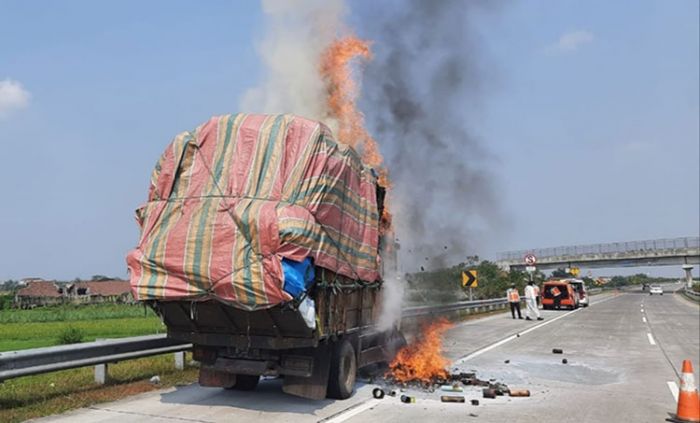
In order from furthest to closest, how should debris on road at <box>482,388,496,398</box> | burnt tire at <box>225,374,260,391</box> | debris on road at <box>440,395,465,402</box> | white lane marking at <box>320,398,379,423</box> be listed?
1. burnt tire at <box>225,374,260,391</box>
2. debris on road at <box>482,388,496,398</box>
3. debris on road at <box>440,395,465,402</box>
4. white lane marking at <box>320,398,379,423</box>

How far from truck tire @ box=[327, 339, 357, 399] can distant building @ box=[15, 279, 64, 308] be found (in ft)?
227

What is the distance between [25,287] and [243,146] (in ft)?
288

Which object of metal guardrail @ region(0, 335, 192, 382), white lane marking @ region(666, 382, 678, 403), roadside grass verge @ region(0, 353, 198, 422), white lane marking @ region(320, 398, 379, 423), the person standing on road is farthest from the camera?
the person standing on road

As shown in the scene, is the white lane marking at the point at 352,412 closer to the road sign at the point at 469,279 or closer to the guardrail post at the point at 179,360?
the guardrail post at the point at 179,360

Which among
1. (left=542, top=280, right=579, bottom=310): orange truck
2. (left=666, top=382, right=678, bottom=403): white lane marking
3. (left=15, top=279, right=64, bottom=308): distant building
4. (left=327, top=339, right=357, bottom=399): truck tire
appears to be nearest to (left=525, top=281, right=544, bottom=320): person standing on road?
(left=542, top=280, right=579, bottom=310): orange truck

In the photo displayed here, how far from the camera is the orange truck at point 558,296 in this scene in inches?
1431

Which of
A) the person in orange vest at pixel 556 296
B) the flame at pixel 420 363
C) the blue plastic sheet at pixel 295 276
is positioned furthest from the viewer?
the person in orange vest at pixel 556 296

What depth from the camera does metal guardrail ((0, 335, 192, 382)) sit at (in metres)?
7.20

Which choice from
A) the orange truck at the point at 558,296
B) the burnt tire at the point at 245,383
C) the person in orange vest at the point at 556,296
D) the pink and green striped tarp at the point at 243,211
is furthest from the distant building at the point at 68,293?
the pink and green striped tarp at the point at 243,211

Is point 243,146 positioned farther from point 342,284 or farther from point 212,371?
point 212,371

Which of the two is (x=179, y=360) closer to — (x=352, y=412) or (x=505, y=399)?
(x=352, y=412)

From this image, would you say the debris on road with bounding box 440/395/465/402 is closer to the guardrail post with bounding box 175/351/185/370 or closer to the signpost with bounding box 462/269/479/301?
the guardrail post with bounding box 175/351/185/370

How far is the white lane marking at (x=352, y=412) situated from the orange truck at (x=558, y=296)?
Answer: 102 ft

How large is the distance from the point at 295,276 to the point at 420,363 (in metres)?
4.69
